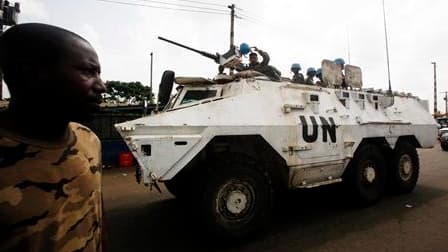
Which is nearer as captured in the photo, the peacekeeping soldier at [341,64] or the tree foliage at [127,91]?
the peacekeeping soldier at [341,64]

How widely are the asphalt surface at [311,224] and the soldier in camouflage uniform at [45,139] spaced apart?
9.72 ft

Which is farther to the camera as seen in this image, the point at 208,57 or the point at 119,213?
the point at 208,57

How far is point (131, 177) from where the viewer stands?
9250 mm

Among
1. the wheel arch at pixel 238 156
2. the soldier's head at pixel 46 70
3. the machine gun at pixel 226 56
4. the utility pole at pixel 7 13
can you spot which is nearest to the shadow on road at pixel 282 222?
the wheel arch at pixel 238 156

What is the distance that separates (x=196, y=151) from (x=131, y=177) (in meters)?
5.81

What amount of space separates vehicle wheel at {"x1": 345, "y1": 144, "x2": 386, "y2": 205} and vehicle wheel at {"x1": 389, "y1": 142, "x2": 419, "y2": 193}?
49 cm

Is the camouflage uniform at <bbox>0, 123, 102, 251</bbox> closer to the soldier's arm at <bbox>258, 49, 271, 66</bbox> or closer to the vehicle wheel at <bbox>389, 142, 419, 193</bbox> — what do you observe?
the soldier's arm at <bbox>258, 49, 271, 66</bbox>

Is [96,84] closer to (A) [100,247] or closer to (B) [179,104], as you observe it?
(A) [100,247]

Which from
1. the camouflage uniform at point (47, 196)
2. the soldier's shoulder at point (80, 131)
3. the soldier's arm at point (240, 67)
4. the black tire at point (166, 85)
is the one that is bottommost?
the camouflage uniform at point (47, 196)

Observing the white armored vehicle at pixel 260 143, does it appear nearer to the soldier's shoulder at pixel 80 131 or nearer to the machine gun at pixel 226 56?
the machine gun at pixel 226 56

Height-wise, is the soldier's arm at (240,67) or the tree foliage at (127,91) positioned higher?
the tree foliage at (127,91)

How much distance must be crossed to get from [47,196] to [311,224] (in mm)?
4233

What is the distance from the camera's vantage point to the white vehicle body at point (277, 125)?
12.5ft

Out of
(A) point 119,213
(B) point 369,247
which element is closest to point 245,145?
(B) point 369,247
